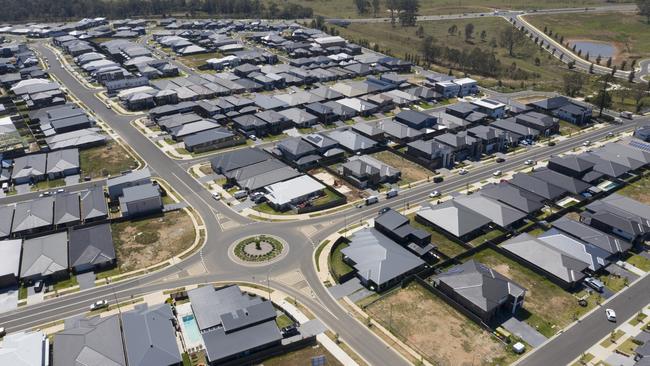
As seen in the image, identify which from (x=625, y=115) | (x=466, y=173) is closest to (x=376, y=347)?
(x=466, y=173)

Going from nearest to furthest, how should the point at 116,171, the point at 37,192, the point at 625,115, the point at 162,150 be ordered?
the point at 37,192 → the point at 116,171 → the point at 162,150 → the point at 625,115

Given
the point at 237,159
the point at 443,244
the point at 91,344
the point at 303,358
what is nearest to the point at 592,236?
the point at 443,244

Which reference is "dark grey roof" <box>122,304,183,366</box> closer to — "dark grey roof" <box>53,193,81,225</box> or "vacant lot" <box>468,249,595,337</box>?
"dark grey roof" <box>53,193,81,225</box>

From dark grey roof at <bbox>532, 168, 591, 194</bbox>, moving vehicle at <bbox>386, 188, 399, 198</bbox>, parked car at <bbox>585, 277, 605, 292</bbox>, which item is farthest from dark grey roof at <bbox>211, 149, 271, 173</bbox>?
parked car at <bbox>585, 277, 605, 292</bbox>

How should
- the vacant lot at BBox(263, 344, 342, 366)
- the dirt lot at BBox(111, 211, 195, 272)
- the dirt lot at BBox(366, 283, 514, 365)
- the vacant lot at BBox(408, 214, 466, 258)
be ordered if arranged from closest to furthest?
the vacant lot at BBox(263, 344, 342, 366)
the dirt lot at BBox(366, 283, 514, 365)
the dirt lot at BBox(111, 211, 195, 272)
the vacant lot at BBox(408, 214, 466, 258)

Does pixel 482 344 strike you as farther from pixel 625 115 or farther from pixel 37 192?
pixel 625 115

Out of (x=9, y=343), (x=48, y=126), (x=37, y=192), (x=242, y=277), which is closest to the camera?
(x=9, y=343)

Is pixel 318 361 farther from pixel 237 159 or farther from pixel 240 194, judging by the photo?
pixel 237 159
